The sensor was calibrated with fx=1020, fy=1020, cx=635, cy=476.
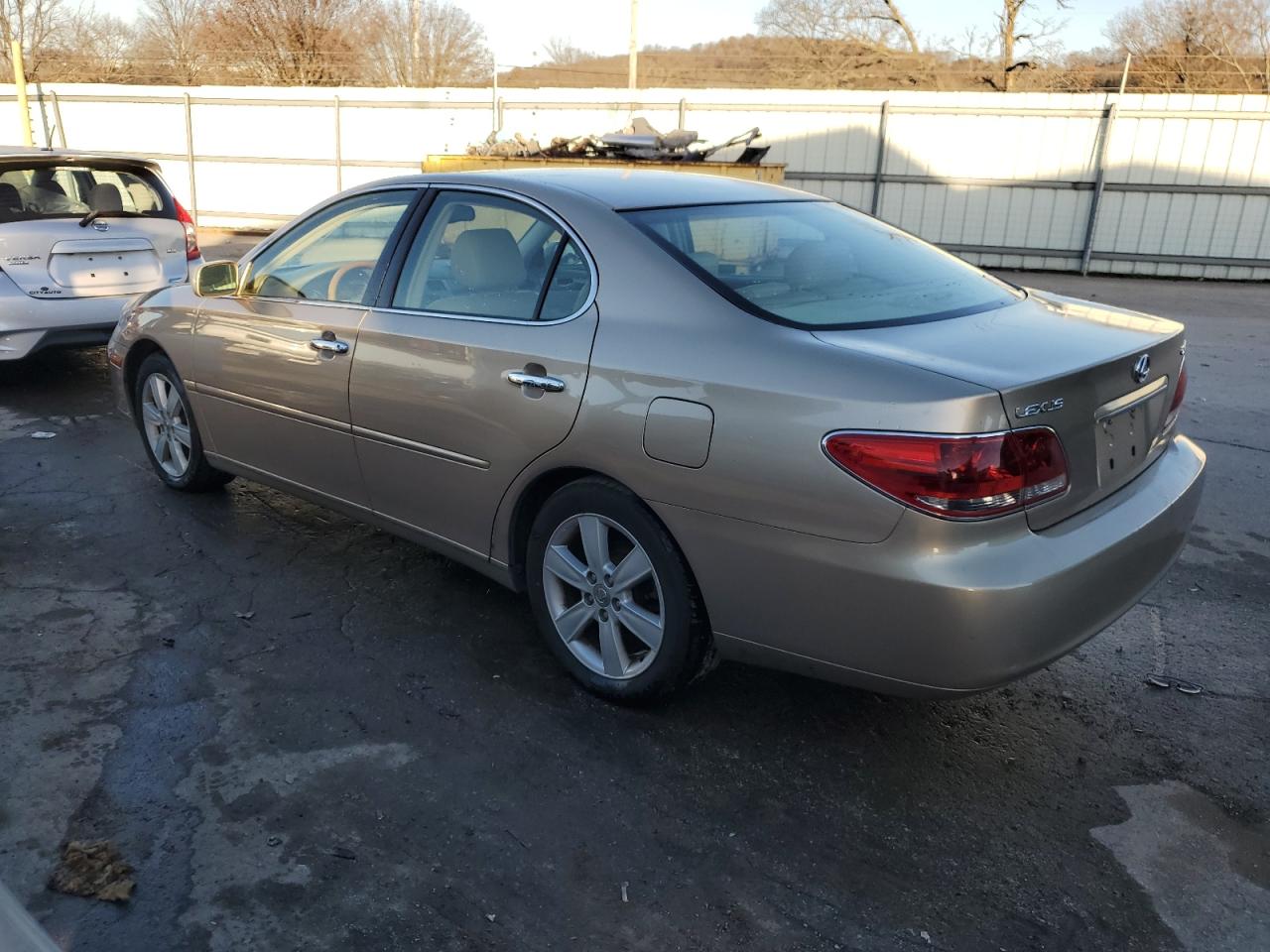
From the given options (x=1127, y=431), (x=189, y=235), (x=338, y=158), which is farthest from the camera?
(x=338, y=158)

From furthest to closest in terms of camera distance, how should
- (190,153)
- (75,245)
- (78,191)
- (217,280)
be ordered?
(190,153), (78,191), (75,245), (217,280)

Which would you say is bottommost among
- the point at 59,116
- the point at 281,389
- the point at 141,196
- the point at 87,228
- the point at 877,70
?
the point at 281,389

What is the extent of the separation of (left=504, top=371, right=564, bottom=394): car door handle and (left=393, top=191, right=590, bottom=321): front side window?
20 cm

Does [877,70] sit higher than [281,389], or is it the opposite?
[877,70]

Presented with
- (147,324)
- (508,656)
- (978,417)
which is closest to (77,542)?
(147,324)

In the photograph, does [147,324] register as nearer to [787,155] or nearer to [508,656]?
[508,656]

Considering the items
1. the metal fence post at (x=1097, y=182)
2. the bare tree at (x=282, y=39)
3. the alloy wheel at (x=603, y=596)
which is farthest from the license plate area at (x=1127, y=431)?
the bare tree at (x=282, y=39)

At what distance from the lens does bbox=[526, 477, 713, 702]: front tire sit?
2.94 metres

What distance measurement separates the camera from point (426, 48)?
37.8 metres

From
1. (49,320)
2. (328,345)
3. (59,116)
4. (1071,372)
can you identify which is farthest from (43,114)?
(1071,372)

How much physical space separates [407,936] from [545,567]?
127 centimetres

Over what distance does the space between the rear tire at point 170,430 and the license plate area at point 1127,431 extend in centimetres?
386

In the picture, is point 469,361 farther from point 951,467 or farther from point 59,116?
point 59,116

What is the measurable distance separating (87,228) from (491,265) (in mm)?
4686
